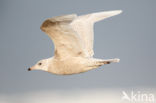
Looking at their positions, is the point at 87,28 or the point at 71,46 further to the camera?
the point at 87,28

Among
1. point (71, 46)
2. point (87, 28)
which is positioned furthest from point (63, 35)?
point (87, 28)

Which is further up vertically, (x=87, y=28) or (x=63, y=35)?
(x=87, y=28)

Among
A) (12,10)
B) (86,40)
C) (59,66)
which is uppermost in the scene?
(12,10)

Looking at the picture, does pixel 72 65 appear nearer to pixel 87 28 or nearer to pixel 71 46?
pixel 71 46

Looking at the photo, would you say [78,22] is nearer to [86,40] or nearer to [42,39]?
[86,40]

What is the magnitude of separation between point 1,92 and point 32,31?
0.51 m

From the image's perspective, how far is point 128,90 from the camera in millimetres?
2154

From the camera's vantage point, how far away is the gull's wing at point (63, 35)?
5.17 feet

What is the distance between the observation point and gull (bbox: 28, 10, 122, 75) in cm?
164

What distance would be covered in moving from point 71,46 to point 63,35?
3.8 inches

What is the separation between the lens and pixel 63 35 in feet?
5.51

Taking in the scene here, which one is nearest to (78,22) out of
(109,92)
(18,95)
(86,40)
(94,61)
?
(86,40)

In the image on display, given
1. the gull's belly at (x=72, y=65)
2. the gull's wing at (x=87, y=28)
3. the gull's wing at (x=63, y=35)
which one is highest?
the gull's wing at (x=87, y=28)

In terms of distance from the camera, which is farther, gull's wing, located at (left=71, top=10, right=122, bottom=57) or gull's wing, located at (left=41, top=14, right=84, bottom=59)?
gull's wing, located at (left=71, top=10, right=122, bottom=57)
